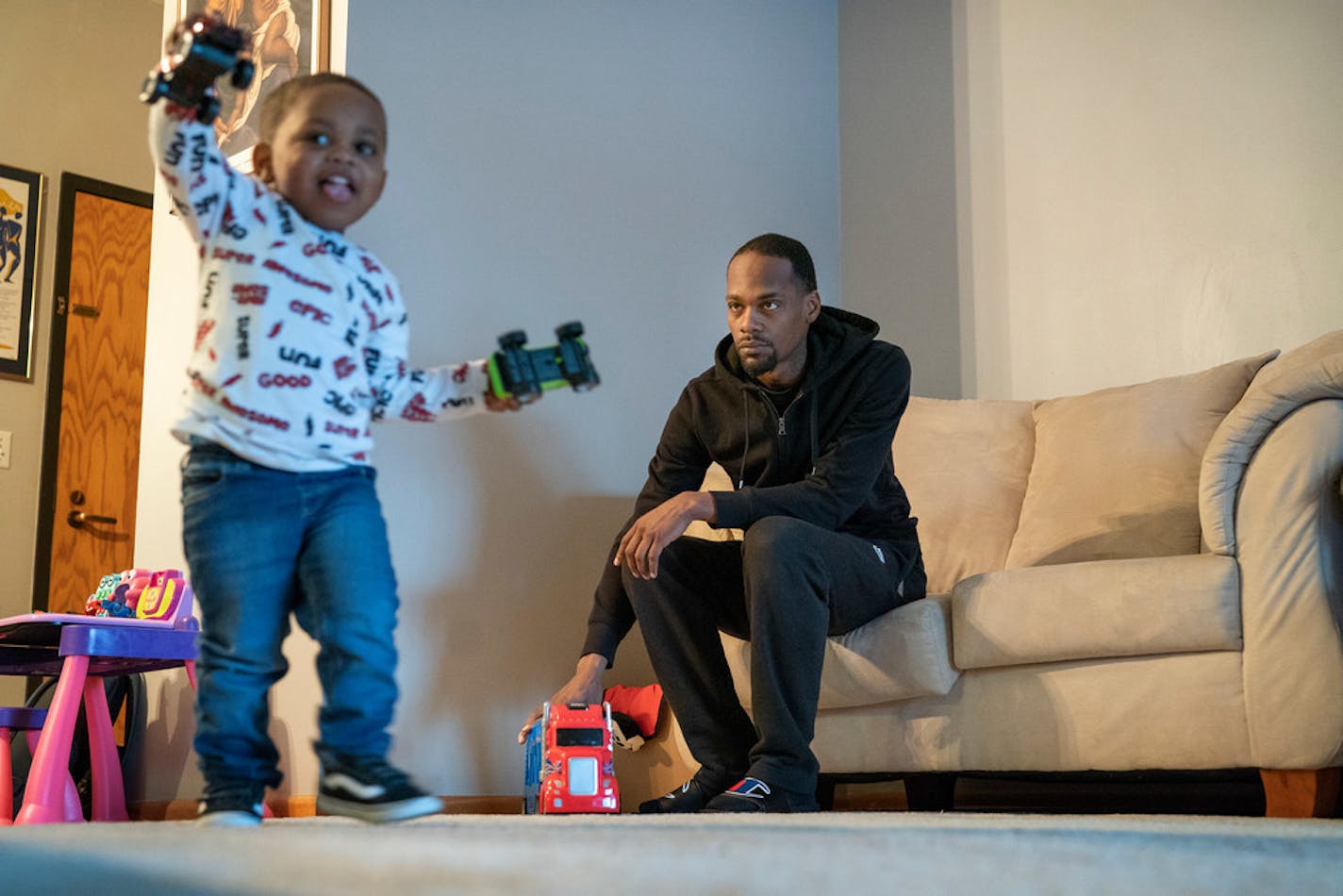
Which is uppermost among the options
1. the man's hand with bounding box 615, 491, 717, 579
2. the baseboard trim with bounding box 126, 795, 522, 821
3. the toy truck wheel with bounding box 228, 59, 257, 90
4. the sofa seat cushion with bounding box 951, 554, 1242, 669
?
the toy truck wheel with bounding box 228, 59, 257, 90

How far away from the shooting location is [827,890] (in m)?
0.68

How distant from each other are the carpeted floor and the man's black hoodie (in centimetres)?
146


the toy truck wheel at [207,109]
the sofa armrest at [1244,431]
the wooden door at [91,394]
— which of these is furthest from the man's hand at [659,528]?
the wooden door at [91,394]

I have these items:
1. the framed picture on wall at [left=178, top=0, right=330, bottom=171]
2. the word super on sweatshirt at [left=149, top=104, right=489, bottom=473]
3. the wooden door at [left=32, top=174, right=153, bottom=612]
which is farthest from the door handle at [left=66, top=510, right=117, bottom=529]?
the word super on sweatshirt at [left=149, top=104, right=489, bottom=473]

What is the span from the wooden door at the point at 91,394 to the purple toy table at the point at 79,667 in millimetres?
1253

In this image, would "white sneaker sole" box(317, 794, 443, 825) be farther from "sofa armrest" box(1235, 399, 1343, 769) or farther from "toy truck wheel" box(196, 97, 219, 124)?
"sofa armrest" box(1235, 399, 1343, 769)

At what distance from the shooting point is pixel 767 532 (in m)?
2.12

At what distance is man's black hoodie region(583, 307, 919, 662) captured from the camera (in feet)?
7.31

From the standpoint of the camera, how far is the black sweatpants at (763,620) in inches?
79.2

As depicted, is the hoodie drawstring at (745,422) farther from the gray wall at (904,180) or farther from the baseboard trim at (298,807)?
the gray wall at (904,180)

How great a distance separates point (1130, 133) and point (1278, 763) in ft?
5.86

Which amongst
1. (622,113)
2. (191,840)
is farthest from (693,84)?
(191,840)

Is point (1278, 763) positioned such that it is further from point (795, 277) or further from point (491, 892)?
point (491, 892)

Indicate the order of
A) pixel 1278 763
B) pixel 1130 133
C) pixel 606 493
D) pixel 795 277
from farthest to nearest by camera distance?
pixel 1130 133 → pixel 606 493 → pixel 795 277 → pixel 1278 763
